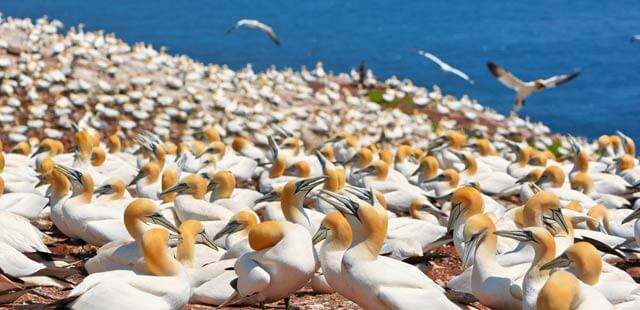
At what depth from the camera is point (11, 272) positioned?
749 cm

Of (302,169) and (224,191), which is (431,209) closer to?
(224,191)

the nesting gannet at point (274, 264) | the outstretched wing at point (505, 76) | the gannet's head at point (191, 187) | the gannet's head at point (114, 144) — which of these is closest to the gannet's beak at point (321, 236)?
the nesting gannet at point (274, 264)

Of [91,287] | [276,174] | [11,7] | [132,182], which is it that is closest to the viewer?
[91,287]

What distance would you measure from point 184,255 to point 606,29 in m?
54.0

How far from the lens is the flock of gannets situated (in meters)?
6.86

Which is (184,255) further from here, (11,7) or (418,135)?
(11,7)

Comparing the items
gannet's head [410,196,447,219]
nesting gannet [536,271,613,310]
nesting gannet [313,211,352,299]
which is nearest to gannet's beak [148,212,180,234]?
nesting gannet [313,211,352,299]

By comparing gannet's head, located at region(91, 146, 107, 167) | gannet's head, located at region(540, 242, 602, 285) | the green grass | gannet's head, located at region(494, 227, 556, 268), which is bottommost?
gannet's head, located at region(540, 242, 602, 285)

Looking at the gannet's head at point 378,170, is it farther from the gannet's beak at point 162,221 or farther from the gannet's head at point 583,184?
the gannet's beak at point 162,221

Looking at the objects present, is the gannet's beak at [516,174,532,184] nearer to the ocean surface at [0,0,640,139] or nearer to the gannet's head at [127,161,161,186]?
the gannet's head at [127,161,161,186]

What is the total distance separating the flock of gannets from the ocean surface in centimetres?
1792

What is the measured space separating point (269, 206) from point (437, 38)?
50.3 metres

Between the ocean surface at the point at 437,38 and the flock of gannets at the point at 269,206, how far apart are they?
17.9 m

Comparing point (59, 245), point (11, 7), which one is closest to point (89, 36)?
point (59, 245)
